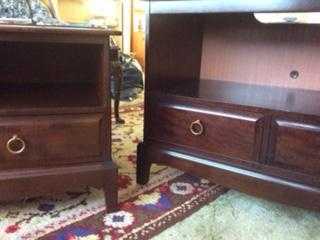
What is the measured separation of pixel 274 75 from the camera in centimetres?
111

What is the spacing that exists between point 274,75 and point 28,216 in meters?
0.84

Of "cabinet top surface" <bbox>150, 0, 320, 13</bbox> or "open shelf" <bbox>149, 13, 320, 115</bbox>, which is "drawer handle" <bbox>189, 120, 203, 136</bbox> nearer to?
"open shelf" <bbox>149, 13, 320, 115</bbox>

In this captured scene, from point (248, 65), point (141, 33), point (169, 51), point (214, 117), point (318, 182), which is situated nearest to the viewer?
point (318, 182)

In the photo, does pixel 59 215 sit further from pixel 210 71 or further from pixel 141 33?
pixel 141 33

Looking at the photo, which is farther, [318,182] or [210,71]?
[210,71]

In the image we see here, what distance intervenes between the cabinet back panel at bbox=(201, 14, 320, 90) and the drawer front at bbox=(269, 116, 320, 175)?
337 mm

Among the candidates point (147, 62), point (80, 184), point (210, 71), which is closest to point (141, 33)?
point (210, 71)

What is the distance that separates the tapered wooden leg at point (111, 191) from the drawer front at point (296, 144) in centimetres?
39

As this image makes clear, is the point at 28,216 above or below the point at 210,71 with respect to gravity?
below

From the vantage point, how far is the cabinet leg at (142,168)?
1044 millimetres

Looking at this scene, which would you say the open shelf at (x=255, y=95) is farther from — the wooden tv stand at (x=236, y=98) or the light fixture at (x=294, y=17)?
the light fixture at (x=294, y=17)

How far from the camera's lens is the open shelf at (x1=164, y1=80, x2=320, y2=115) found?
834 mm

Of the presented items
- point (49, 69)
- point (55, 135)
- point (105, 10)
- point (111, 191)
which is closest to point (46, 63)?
point (49, 69)

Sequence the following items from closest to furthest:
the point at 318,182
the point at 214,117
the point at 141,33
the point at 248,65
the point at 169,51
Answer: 1. the point at 318,182
2. the point at 214,117
3. the point at 169,51
4. the point at 248,65
5. the point at 141,33
